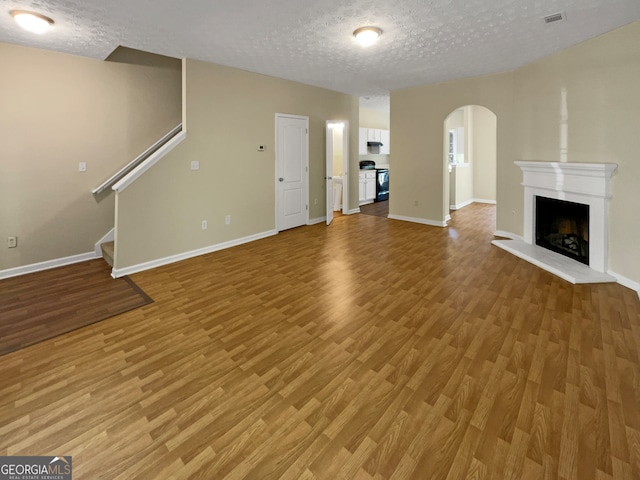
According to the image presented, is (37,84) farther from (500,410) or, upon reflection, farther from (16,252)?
(500,410)

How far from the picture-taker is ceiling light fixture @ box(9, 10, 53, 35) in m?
3.11

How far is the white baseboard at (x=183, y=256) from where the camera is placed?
409cm

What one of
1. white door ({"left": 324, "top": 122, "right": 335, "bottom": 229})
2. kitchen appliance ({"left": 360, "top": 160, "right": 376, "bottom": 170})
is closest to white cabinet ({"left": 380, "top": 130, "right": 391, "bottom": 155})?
kitchen appliance ({"left": 360, "top": 160, "right": 376, "bottom": 170})

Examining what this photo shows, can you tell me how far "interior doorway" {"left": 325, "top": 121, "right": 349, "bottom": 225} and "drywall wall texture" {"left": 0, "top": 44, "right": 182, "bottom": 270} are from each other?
3.00 meters

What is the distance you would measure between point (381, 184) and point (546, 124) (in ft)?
18.4

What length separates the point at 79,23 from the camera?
11.0 feet

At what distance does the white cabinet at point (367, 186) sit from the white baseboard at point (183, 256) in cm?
400

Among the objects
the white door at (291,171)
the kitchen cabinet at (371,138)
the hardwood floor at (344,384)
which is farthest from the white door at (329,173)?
the hardwood floor at (344,384)

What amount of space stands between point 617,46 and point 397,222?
13.5 feet

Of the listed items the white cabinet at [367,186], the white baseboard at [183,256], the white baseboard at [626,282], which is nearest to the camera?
the white baseboard at [626,282]

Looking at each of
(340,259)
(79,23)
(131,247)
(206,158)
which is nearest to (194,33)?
(79,23)

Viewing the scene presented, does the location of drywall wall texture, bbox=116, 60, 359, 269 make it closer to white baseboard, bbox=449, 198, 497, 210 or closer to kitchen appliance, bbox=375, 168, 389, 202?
kitchen appliance, bbox=375, 168, 389, 202

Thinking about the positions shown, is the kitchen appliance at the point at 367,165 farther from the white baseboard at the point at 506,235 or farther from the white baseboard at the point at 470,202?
the white baseboard at the point at 506,235

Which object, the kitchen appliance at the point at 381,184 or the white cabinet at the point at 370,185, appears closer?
the white cabinet at the point at 370,185
